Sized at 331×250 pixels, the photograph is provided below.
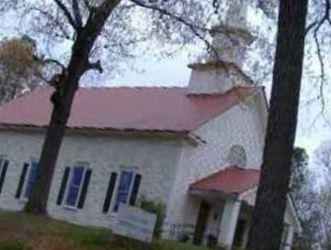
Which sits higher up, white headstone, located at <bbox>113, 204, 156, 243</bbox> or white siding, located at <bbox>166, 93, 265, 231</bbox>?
white siding, located at <bbox>166, 93, 265, 231</bbox>

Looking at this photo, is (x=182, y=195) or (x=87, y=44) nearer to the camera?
(x=87, y=44)

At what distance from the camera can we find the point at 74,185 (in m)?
41.6

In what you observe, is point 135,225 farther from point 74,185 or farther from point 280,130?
point 74,185

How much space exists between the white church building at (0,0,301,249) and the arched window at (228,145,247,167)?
0.18 ft

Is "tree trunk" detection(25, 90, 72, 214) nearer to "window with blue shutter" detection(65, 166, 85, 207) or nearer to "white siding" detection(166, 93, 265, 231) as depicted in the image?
"white siding" detection(166, 93, 265, 231)

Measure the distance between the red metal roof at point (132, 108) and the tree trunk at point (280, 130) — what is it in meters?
18.7

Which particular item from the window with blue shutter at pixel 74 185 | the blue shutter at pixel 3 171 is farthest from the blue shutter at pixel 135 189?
the blue shutter at pixel 3 171

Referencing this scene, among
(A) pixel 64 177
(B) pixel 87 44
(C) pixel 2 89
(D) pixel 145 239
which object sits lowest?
(D) pixel 145 239

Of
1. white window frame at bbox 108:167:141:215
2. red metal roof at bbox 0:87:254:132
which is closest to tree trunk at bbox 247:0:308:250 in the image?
red metal roof at bbox 0:87:254:132

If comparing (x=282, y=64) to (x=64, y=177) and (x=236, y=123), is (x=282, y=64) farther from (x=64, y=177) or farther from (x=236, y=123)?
(x=64, y=177)

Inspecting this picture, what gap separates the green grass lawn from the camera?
22297 millimetres

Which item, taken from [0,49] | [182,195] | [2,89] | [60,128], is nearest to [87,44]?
[60,128]

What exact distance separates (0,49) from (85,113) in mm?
24104

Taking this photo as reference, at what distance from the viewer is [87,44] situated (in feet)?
94.4
